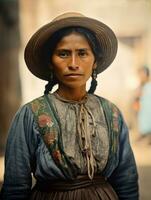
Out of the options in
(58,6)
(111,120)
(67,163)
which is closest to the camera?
(67,163)

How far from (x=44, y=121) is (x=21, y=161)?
5.6 inches

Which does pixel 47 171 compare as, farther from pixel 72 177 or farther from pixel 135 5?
pixel 135 5

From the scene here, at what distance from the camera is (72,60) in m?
1.25

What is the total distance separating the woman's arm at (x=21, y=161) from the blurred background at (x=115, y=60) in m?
0.16

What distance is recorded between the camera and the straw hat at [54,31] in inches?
50.0

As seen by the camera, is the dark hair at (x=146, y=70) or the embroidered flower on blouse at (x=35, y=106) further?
the dark hair at (x=146, y=70)

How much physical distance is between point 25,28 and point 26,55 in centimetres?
21

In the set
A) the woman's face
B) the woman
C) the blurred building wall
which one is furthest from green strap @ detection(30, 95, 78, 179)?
the blurred building wall

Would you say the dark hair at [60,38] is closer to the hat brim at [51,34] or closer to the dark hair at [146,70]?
the hat brim at [51,34]

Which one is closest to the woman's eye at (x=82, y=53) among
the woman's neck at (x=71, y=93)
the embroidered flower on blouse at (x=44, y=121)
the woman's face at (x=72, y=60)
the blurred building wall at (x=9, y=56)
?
the woman's face at (x=72, y=60)

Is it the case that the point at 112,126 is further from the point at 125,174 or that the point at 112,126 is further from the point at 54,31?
the point at 54,31

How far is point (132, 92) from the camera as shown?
1.56 metres

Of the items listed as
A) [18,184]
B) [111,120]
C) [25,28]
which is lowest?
[18,184]

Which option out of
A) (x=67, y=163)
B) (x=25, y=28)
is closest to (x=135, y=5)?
(x=25, y=28)
